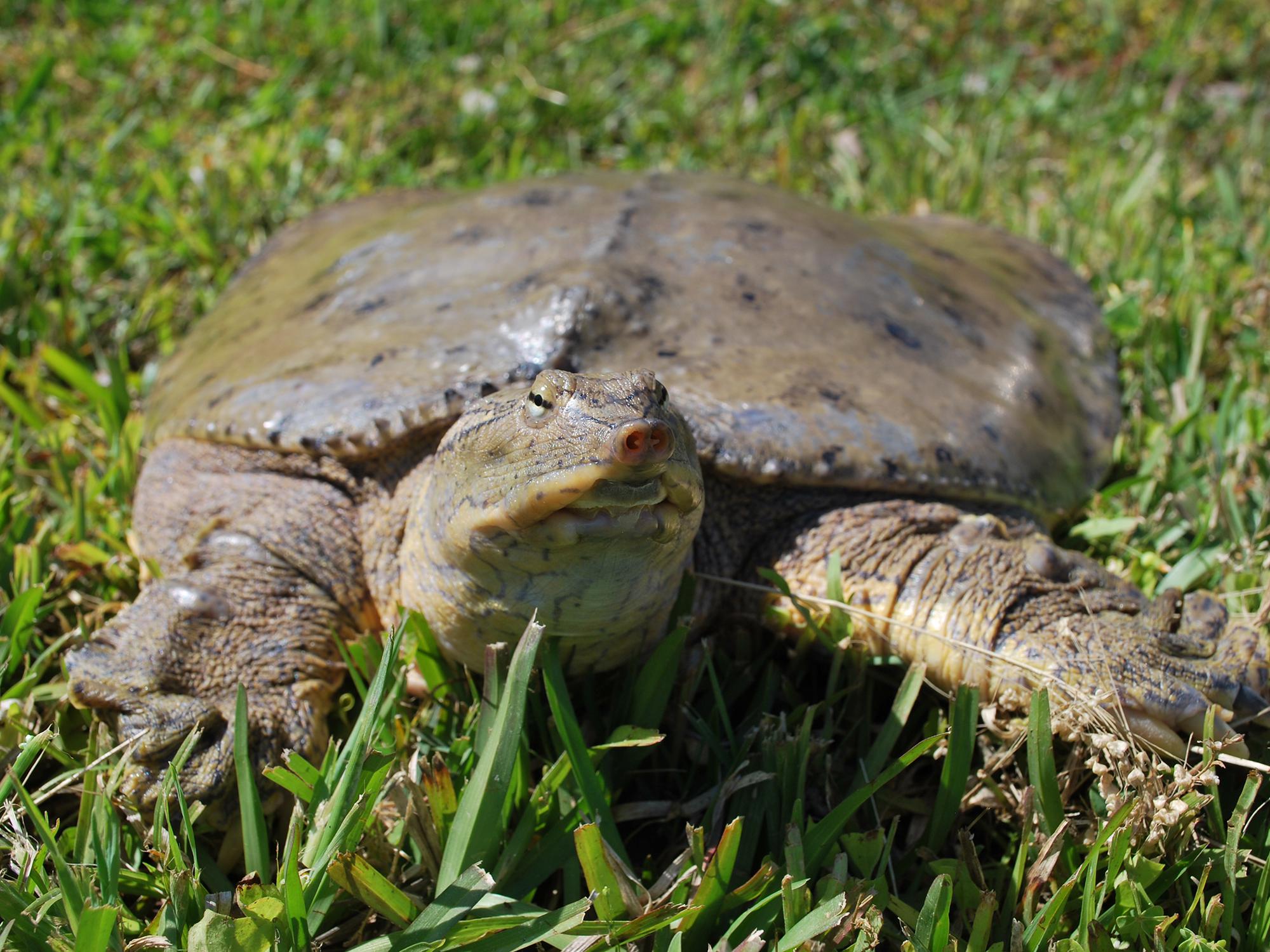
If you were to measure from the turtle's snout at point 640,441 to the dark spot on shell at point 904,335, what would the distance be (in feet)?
3.80

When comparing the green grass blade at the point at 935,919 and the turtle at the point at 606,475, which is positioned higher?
the turtle at the point at 606,475

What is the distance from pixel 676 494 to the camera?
1.54 m

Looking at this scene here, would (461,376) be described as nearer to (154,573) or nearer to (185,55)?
(154,573)

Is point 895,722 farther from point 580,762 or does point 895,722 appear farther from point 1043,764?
point 580,762

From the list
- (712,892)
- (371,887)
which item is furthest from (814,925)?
(371,887)

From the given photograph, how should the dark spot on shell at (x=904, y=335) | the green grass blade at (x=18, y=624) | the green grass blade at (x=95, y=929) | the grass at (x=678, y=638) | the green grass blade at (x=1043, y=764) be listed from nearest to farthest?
the green grass blade at (x=95, y=929), the grass at (x=678, y=638), the green grass blade at (x=1043, y=764), the green grass blade at (x=18, y=624), the dark spot on shell at (x=904, y=335)

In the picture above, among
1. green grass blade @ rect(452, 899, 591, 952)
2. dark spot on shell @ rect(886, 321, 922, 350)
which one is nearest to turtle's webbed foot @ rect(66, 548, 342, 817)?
green grass blade @ rect(452, 899, 591, 952)

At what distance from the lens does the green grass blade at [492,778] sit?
5.29 ft

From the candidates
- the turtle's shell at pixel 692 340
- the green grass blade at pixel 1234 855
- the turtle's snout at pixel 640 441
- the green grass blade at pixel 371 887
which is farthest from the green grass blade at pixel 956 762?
the green grass blade at pixel 371 887

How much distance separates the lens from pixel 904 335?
2.49 metres

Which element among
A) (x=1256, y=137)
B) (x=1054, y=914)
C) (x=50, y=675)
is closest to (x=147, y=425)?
(x=50, y=675)

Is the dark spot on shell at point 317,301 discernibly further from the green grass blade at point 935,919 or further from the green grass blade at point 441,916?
the green grass blade at point 935,919

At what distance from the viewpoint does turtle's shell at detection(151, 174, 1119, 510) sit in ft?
6.97

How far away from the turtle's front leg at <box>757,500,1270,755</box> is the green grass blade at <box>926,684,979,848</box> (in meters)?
0.13
